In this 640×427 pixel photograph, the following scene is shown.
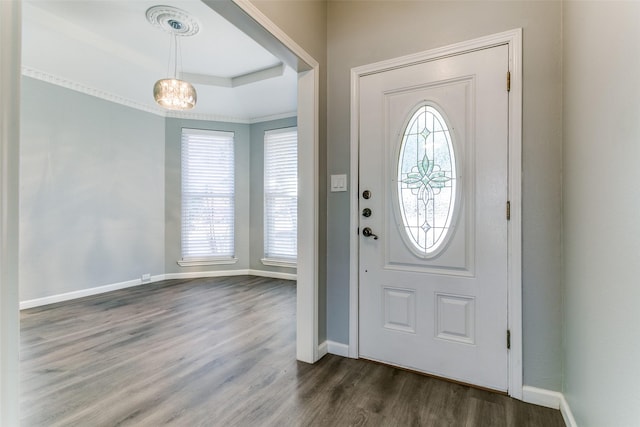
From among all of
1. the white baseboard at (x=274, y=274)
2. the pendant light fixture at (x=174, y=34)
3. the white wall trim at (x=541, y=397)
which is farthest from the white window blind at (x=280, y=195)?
the white wall trim at (x=541, y=397)

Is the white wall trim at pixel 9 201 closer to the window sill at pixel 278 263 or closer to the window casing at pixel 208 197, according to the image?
the window sill at pixel 278 263

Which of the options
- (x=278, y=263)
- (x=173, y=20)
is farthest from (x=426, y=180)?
(x=278, y=263)

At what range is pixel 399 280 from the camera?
2.06 metres

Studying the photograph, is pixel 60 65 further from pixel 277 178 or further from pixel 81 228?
pixel 277 178

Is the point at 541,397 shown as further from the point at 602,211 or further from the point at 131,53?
the point at 131,53

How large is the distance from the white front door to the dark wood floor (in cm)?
24

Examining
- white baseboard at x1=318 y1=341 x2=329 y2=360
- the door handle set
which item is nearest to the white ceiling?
the door handle set

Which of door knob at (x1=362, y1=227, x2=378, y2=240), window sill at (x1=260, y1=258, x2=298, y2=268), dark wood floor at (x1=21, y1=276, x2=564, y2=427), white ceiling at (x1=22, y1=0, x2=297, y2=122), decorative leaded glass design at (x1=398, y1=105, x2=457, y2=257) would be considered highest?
white ceiling at (x1=22, y1=0, x2=297, y2=122)

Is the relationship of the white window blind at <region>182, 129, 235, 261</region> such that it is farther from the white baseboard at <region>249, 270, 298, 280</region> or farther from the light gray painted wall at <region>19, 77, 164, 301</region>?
the white baseboard at <region>249, 270, 298, 280</region>

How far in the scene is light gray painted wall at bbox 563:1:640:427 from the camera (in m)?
0.92

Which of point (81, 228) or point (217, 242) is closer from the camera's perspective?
point (81, 228)

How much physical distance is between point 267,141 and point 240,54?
1.79 meters

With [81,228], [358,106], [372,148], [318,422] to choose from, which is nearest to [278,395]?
[318,422]

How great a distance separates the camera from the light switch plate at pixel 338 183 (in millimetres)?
2230
